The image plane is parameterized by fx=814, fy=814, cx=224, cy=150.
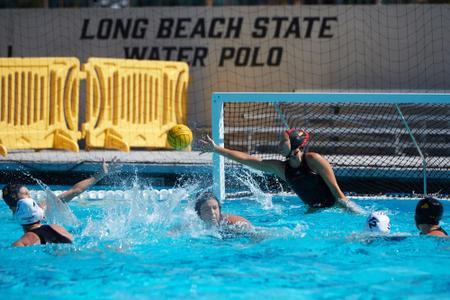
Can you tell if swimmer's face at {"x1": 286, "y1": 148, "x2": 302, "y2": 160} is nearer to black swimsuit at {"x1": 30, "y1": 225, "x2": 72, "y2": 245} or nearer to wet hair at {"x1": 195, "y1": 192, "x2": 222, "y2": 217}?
wet hair at {"x1": 195, "y1": 192, "x2": 222, "y2": 217}

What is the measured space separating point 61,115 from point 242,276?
21.2 feet

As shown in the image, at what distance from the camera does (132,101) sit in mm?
11547

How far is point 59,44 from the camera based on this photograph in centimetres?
1277

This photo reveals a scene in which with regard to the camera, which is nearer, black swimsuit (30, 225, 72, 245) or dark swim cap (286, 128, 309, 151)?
black swimsuit (30, 225, 72, 245)

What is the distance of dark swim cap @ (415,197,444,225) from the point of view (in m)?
5.62

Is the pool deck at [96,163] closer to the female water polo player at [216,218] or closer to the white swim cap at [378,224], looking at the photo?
the female water polo player at [216,218]

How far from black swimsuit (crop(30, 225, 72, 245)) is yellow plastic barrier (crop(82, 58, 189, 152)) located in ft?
17.4

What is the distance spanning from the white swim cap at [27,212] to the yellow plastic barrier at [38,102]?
17.2ft

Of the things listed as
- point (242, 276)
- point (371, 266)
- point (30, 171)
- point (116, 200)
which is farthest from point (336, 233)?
point (30, 171)

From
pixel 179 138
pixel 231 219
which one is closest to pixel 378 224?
pixel 231 219

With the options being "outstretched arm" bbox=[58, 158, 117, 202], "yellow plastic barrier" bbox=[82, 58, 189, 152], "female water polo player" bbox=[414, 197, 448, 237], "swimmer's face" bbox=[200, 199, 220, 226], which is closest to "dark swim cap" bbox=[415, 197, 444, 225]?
"female water polo player" bbox=[414, 197, 448, 237]

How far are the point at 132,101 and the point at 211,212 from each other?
574cm

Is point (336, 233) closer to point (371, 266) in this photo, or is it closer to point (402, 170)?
point (371, 266)

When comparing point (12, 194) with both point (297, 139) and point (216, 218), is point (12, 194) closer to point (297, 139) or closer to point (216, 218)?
point (216, 218)
